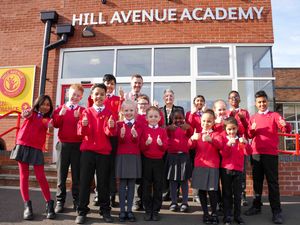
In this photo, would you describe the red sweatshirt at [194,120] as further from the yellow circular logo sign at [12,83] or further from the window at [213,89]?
the yellow circular logo sign at [12,83]

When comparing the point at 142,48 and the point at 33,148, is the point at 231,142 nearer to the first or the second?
the point at 33,148

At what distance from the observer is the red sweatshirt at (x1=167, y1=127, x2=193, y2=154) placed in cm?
416

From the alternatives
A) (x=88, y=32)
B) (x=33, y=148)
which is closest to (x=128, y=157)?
(x=33, y=148)

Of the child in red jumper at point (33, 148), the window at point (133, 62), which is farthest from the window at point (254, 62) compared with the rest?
the child in red jumper at point (33, 148)

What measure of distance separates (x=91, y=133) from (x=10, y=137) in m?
4.87

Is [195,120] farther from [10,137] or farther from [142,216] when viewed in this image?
[10,137]

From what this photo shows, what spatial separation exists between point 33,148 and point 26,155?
139 millimetres

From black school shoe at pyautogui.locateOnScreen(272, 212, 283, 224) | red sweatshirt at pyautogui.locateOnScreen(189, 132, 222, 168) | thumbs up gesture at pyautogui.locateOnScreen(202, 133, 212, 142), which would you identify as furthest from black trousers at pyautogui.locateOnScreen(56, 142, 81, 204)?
black school shoe at pyautogui.locateOnScreen(272, 212, 283, 224)

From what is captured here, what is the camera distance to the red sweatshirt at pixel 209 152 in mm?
3748

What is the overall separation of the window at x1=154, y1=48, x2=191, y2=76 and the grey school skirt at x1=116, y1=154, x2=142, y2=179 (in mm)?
3897

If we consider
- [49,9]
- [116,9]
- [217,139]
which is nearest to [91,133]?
[217,139]

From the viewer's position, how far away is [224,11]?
7297mm

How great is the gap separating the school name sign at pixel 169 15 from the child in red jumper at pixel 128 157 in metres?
4.37

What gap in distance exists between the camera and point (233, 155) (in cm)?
375
